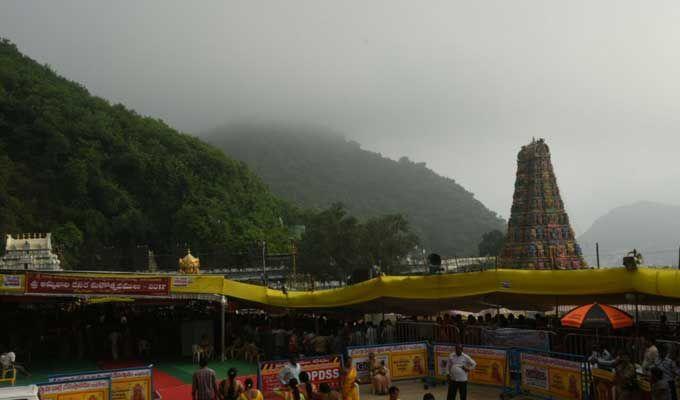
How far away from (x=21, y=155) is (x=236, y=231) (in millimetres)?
28328

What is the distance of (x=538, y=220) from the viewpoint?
53000mm

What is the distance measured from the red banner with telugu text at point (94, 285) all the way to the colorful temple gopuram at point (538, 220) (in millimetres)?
37679

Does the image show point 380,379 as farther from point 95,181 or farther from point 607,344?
point 95,181

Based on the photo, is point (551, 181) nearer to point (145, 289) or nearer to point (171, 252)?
point (145, 289)

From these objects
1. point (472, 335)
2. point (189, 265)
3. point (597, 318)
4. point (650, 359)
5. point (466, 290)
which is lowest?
point (472, 335)

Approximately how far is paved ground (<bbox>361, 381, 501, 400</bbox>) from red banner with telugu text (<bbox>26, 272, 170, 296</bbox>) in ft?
28.0

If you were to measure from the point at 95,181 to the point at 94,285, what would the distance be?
198 feet

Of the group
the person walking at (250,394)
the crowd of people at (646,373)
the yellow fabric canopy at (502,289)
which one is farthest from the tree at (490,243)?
the person walking at (250,394)

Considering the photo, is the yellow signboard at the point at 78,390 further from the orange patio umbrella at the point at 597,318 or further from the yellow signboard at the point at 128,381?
the orange patio umbrella at the point at 597,318

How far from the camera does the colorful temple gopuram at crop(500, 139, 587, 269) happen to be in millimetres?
52094

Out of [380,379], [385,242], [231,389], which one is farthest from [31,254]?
[231,389]

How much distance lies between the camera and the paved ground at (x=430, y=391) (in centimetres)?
1446

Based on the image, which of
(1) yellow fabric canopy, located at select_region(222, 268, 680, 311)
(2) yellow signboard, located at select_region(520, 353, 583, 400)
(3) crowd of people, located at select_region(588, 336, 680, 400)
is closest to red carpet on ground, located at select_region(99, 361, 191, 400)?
(1) yellow fabric canopy, located at select_region(222, 268, 680, 311)

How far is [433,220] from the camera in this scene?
18250 centimetres
